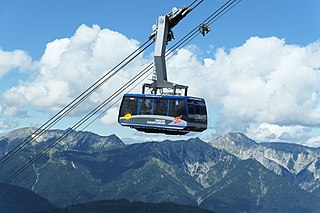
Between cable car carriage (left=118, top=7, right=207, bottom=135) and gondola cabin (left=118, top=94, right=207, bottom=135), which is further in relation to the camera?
gondola cabin (left=118, top=94, right=207, bottom=135)

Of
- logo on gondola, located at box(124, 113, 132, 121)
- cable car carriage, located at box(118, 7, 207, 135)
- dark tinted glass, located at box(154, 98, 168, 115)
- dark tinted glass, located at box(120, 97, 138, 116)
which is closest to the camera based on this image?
cable car carriage, located at box(118, 7, 207, 135)

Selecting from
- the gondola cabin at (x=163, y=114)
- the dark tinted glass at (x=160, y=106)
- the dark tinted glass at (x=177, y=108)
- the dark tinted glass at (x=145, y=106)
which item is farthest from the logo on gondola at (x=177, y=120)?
the dark tinted glass at (x=145, y=106)

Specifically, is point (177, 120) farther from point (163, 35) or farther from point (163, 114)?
point (163, 35)

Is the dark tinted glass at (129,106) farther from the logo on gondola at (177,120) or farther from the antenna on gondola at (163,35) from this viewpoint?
the antenna on gondola at (163,35)

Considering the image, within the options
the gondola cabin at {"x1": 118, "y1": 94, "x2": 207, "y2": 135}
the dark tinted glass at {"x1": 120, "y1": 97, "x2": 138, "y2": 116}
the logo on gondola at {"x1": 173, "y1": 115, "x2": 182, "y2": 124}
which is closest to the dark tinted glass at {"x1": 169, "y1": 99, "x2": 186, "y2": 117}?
the gondola cabin at {"x1": 118, "y1": 94, "x2": 207, "y2": 135}

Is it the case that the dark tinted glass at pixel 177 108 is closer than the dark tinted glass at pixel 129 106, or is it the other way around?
the dark tinted glass at pixel 177 108

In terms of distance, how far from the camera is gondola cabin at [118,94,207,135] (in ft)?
137

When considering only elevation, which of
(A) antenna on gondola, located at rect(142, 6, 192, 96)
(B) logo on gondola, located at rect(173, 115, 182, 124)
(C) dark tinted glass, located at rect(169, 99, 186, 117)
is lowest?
(B) logo on gondola, located at rect(173, 115, 182, 124)

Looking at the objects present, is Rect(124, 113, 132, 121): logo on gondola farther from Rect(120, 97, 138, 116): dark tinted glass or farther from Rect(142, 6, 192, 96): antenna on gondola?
Rect(142, 6, 192, 96): antenna on gondola

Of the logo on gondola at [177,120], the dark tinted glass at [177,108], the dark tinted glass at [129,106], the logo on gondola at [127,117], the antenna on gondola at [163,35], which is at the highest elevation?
the antenna on gondola at [163,35]

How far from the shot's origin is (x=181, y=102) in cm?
4197

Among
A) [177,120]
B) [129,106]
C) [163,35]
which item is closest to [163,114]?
[177,120]

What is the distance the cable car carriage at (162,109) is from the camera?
126 feet

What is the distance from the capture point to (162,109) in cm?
4241
